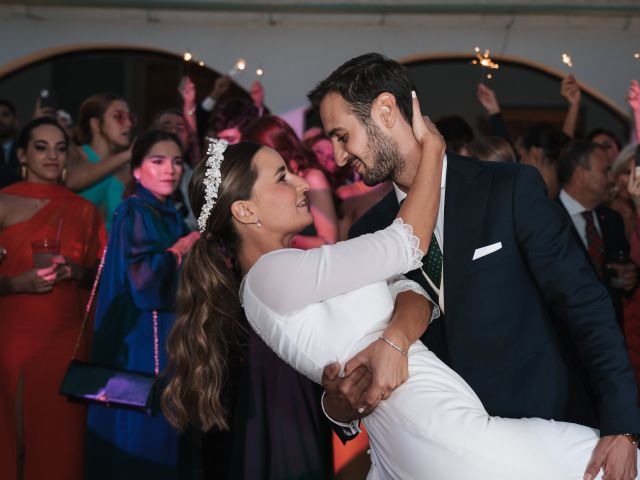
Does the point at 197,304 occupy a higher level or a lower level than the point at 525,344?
lower

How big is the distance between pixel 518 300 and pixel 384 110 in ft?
2.23

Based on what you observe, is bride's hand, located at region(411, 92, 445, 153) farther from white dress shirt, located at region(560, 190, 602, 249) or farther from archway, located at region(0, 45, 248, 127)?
archway, located at region(0, 45, 248, 127)

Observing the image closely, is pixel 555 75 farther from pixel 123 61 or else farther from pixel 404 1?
pixel 123 61

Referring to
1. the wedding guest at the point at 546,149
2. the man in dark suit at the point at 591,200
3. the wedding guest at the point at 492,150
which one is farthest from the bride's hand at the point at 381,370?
the wedding guest at the point at 546,149

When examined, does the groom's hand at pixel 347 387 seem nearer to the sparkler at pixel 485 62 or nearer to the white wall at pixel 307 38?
the sparkler at pixel 485 62

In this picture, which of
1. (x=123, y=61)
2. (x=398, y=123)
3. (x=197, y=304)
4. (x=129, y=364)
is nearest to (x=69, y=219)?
(x=129, y=364)

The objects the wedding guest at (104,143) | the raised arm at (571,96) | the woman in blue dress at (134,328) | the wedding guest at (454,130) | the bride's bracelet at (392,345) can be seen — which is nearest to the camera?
the bride's bracelet at (392,345)

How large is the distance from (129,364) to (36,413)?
617 mm

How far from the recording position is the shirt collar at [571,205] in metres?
5.13

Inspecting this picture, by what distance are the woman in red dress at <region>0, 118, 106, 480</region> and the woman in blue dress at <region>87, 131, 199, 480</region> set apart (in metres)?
0.25

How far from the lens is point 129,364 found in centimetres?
439

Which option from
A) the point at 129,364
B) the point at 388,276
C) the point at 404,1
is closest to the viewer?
the point at 388,276

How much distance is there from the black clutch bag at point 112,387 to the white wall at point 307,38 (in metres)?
4.50

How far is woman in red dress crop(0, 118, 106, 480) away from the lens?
457 centimetres
